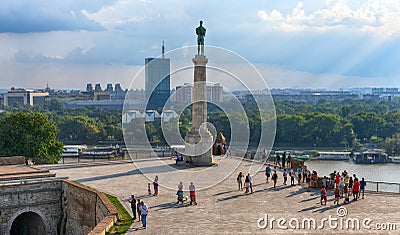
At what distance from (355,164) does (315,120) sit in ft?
71.0

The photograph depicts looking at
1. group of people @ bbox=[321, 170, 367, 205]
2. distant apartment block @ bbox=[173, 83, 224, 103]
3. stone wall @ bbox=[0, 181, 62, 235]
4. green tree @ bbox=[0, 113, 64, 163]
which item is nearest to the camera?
group of people @ bbox=[321, 170, 367, 205]

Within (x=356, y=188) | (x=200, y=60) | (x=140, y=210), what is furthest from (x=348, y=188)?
(x=200, y=60)

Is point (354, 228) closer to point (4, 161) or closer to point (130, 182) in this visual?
point (130, 182)

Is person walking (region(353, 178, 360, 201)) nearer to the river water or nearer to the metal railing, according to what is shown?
the metal railing

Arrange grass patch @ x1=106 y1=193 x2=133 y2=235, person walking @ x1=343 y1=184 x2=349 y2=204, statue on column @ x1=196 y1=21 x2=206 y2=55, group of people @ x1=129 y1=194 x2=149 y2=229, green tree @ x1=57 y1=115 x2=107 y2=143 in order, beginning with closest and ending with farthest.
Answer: grass patch @ x1=106 y1=193 x2=133 y2=235, group of people @ x1=129 y1=194 x2=149 y2=229, person walking @ x1=343 y1=184 x2=349 y2=204, statue on column @ x1=196 y1=21 x2=206 y2=55, green tree @ x1=57 y1=115 x2=107 y2=143

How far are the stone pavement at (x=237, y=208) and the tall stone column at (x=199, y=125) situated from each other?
14.2 ft

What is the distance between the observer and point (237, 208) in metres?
21.2

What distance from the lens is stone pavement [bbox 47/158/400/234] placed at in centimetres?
1839

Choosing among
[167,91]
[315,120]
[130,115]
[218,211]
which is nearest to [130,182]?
[218,211]

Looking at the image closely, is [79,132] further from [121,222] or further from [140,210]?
[140,210]

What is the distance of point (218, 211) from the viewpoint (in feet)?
68.1

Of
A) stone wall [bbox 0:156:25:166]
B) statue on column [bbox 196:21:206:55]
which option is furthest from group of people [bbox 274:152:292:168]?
stone wall [bbox 0:156:25:166]

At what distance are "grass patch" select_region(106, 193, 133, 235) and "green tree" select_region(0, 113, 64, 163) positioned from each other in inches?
669

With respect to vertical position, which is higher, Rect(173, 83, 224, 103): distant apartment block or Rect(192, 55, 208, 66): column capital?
Rect(192, 55, 208, 66): column capital
